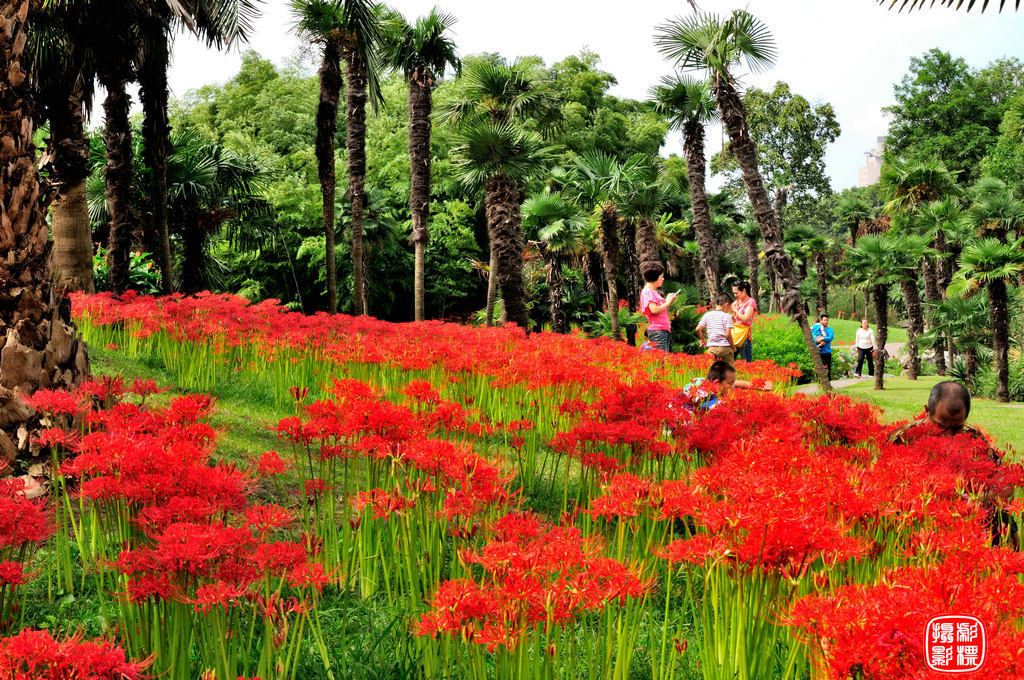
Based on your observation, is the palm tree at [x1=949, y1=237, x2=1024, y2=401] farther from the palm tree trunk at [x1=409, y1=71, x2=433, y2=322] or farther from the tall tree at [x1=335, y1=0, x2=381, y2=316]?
the tall tree at [x1=335, y1=0, x2=381, y2=316]

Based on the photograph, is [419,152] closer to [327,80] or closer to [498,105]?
[327,80]

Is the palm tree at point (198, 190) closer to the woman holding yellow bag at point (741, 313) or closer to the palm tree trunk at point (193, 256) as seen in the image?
the palm tree trunk at point (193, 256)

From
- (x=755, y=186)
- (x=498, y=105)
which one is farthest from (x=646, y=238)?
(x=755, y=186)

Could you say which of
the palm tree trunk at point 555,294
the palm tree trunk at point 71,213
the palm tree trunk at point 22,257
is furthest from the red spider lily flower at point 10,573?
the palm tree trunk at point 555,294

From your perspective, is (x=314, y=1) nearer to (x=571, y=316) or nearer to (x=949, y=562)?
(x=571, y=316)

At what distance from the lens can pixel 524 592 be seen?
2.03 meters

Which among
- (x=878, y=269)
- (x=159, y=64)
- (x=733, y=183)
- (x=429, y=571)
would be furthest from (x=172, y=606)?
(x=733, y=183)

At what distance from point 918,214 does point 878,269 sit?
10.6 m

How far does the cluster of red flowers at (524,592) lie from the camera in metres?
2.01

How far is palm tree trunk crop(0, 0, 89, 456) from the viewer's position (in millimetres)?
4844

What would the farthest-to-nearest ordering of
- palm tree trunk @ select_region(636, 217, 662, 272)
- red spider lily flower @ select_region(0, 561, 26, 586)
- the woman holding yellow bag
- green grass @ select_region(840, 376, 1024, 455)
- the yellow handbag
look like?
palm tree trunk @ select_region(636, 217, 662, 272), the yellow handbag, the woman holding yellow bag, green grass @ select_region(840, 376, 1024, 455), red spider lily flower @ select_region(0, 561, 26, 586)

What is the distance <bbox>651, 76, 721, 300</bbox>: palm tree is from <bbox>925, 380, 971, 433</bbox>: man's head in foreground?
22542 mm

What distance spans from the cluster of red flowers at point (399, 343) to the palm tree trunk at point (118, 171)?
9.87 feet

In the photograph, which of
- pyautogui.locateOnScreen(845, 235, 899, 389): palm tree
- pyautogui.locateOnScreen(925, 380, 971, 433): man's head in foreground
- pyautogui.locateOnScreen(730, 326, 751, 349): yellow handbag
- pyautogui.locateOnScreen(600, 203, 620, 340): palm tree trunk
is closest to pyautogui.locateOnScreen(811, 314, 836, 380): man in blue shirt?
pyautogui.locateOnScreen(845, 235, 899, 389): palm tree
